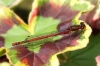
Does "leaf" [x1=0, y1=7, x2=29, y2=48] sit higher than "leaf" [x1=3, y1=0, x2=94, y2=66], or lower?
higher

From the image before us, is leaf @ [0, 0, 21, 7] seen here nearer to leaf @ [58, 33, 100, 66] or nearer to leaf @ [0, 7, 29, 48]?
leaf @ [0, 7, 29, 48]

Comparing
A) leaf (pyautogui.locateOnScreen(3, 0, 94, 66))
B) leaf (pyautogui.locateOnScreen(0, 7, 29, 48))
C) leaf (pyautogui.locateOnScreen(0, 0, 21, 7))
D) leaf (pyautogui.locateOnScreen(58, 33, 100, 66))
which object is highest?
leaf (pyautogui.locateOnScreen(0, 0, 21, 7))

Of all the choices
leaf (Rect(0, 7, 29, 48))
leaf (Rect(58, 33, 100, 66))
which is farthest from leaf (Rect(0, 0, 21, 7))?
leaf (Rect(58, 33, 100, 66))

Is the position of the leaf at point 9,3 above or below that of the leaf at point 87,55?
above

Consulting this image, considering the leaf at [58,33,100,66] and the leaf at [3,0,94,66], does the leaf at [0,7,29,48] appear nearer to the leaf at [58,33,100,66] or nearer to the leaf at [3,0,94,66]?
the leaf at [3,0,94,66]

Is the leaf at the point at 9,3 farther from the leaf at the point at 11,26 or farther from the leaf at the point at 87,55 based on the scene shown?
the leaf at the point at 87,55

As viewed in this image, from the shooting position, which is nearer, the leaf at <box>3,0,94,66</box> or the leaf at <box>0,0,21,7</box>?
the leaf at <box>3,0,94,66</box>

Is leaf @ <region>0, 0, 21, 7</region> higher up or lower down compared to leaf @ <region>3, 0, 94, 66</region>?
higher up

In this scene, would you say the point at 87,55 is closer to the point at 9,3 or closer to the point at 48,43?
the point at 48,43

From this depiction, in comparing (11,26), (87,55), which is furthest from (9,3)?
(87,55)

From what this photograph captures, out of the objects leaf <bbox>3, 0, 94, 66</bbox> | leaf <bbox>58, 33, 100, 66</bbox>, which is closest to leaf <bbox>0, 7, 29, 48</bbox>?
leaf <bbox>3, 0, 94, 66</bbox>

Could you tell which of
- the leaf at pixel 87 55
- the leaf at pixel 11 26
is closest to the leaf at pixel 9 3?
the leaf at pixel 11 26
